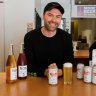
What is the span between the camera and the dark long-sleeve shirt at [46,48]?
182cm

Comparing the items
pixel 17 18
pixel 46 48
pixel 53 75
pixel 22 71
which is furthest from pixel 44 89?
pixel 17 18

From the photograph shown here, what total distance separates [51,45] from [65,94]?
2.23ft

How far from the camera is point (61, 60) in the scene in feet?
6.21

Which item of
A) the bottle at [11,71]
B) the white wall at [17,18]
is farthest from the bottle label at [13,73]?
the white wall at [17,18]

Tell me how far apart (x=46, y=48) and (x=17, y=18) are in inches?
50.2

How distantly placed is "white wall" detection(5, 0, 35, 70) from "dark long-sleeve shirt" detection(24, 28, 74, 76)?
1.13m

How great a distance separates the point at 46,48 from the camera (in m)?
1.84

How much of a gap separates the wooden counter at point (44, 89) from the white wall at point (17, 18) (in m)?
1.57

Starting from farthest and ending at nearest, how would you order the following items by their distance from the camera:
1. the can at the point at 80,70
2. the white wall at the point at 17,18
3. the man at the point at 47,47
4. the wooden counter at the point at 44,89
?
the white wall at the point at 17,18
the man at the point at 47,47
the can at the point at 80,70
the wooden counter at the point at 44,89

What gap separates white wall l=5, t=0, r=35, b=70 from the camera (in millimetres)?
2952

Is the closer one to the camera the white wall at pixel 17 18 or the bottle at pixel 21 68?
the bottle at pixel 21 68

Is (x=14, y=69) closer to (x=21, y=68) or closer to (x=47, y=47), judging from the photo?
(x=21, y=68)

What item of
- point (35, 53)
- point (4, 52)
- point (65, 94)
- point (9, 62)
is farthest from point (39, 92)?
point (4, 52)

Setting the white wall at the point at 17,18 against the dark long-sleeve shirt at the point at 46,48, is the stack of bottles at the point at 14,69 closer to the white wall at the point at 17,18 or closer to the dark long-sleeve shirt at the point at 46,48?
the dark long-sleeve shirt at the point at 46,48
